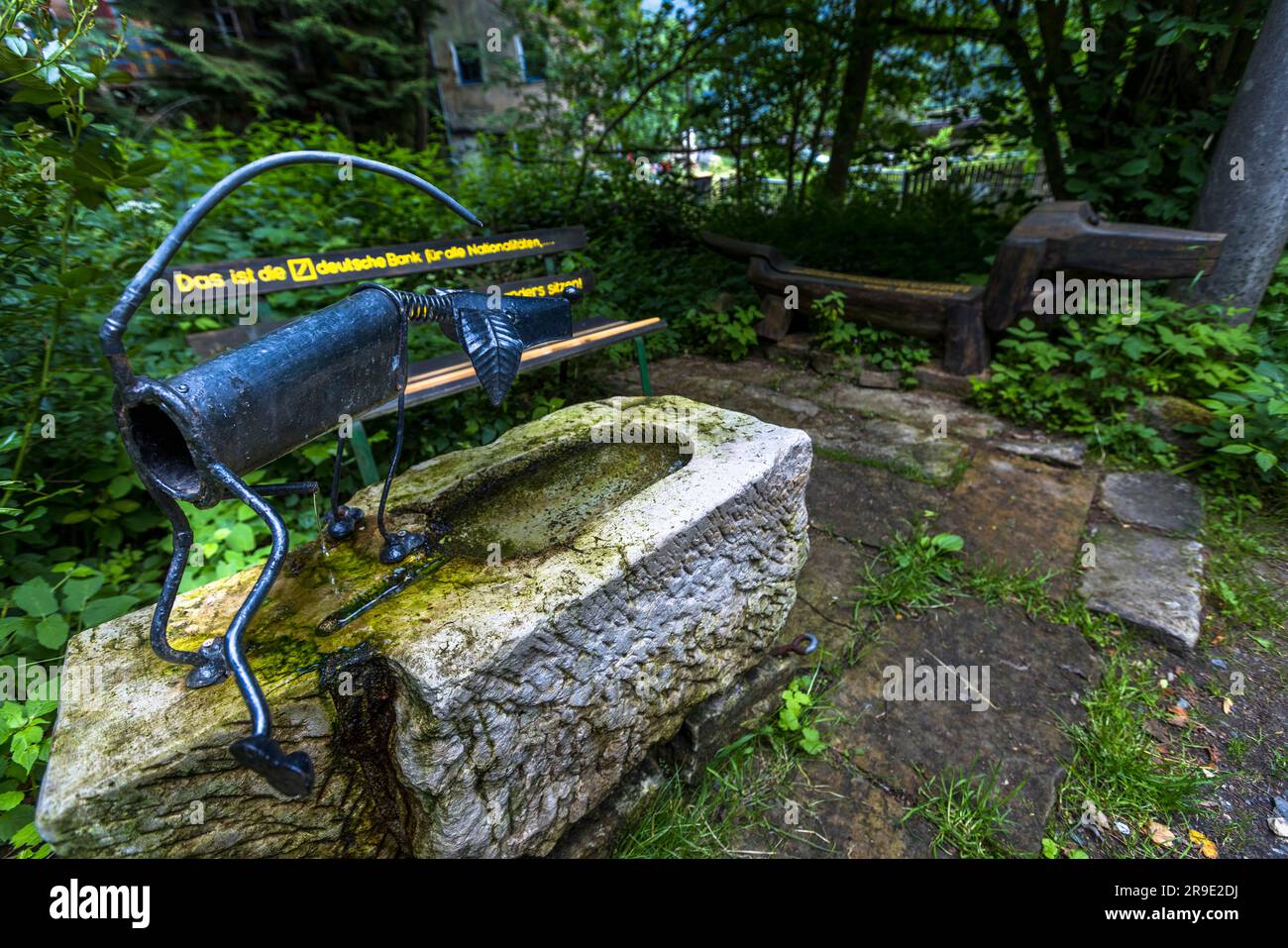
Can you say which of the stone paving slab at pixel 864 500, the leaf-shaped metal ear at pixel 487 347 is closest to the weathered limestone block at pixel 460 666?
the leaf-shaped metal ear at pixel 487 347

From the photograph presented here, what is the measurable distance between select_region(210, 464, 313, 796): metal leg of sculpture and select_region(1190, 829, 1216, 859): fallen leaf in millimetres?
2109

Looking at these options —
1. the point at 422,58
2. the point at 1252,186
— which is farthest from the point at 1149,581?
the point at 422,58

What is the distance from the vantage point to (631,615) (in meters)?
1.39

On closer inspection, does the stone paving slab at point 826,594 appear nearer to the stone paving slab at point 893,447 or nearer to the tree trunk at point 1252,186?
the stone paving slab at point 893,447

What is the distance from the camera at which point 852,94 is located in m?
6.15

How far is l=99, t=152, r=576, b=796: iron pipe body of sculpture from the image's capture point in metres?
0.81

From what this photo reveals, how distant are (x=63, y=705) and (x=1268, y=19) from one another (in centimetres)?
538

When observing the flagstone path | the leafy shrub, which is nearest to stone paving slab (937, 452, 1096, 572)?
the flagstone path

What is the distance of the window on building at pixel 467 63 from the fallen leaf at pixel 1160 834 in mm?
16040

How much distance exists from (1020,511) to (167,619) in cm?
313

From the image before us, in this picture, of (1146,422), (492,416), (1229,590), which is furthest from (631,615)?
(1146,422)

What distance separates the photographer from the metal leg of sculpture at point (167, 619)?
989 mm

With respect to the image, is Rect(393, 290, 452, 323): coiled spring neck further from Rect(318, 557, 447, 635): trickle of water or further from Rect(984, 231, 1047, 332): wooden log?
Rect(984, 231, 1047, 332): wooden log

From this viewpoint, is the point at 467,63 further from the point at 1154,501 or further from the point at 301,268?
the point at 1154,501
